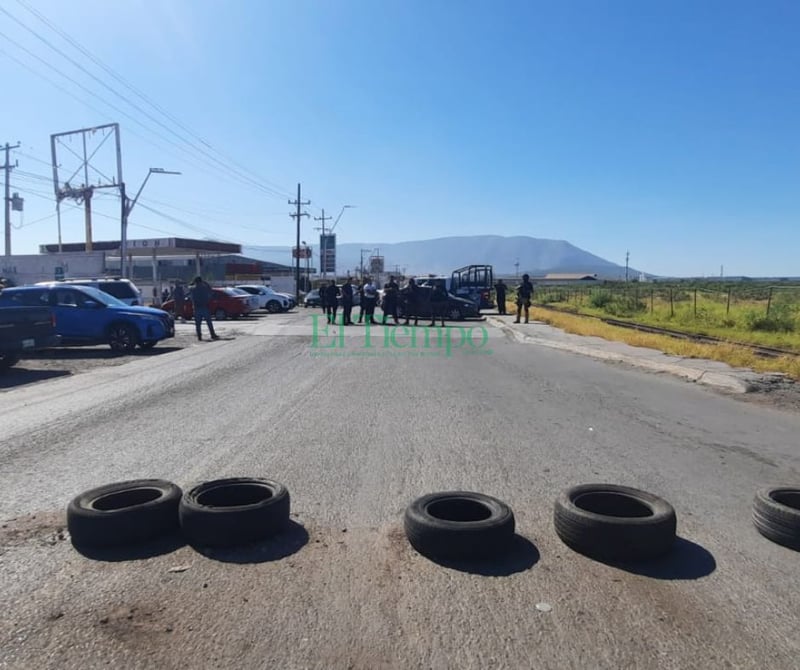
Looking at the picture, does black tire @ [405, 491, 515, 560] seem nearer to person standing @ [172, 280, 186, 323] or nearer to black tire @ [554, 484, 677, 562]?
black tire @ [554, 484, 677, 562]

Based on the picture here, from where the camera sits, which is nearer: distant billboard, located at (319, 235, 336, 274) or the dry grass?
the dry grass

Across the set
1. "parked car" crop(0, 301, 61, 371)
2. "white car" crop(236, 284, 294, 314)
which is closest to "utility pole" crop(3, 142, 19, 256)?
"white car" crop(236, 284, 294, 314)

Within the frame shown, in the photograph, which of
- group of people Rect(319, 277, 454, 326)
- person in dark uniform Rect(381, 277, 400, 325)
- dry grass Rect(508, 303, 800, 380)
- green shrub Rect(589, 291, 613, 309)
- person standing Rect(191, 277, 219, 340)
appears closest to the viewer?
dry grass Rect(508, 303, 800, 380)

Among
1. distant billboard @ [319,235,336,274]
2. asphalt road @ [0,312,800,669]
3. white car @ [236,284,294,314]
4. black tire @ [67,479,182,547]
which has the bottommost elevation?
white car @ [236,284,294,314]

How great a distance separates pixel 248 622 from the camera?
3.25 metres

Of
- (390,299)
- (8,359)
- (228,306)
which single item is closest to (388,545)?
(8,359)

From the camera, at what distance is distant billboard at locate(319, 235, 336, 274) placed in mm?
87062

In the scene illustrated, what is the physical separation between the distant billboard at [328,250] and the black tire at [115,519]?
8217 centimetres

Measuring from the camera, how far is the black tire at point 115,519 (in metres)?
4.12

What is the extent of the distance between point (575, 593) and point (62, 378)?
11.0 metres

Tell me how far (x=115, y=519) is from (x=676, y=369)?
439 inches

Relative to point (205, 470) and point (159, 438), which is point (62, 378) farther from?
point (205, 470)

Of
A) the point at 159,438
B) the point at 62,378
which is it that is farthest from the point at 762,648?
the point at 62,378

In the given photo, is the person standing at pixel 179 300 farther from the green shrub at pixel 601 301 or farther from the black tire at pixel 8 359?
the green shrub at pixel 601 301
